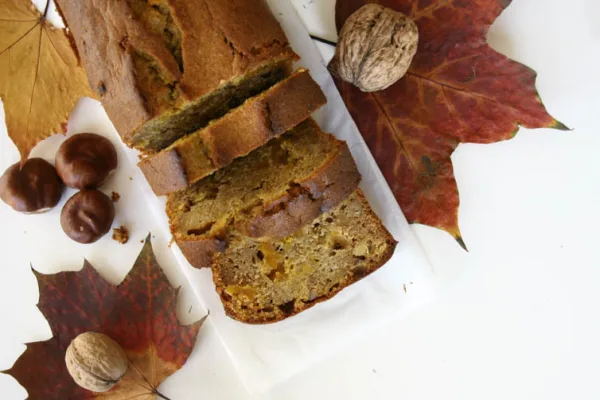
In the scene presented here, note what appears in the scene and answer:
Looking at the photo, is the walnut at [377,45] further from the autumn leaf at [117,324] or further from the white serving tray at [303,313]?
the autumn leaf at [117,324]

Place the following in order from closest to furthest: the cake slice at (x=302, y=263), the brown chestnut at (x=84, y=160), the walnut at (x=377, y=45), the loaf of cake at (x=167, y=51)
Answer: the loaf of cake at (x=167, y=51), the walnut at (x=377, y=45), the cake slice at (x=302, y=263), the brown chestnut at (x=84, y=160)

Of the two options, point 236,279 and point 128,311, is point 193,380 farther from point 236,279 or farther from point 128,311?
point 236,279

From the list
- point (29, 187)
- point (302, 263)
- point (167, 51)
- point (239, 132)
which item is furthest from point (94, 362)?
point (167, 51)

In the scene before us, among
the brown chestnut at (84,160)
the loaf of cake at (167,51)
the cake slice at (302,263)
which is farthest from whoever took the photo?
the brown chestnut at (84,160)

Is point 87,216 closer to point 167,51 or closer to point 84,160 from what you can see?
point 84,160

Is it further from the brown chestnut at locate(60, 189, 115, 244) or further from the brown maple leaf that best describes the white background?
the brown maple leaf

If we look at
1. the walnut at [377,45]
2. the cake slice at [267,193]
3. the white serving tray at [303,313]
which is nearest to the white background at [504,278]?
the white serving tray at [303,313]
